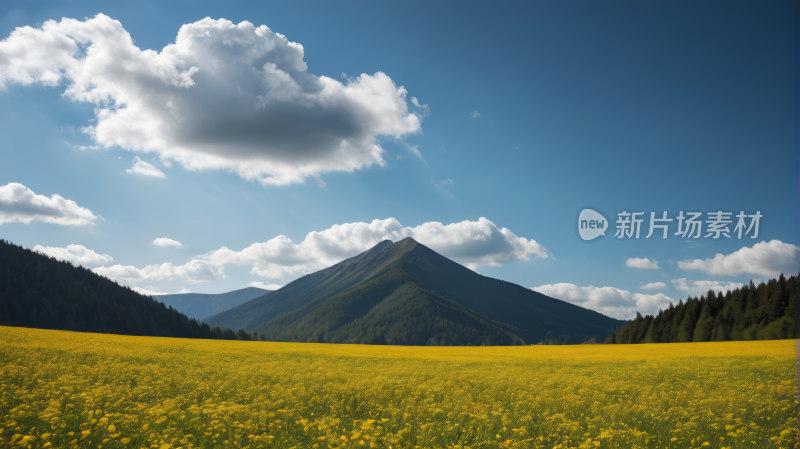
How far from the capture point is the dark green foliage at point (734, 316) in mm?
111525

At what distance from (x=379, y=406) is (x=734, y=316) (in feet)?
473

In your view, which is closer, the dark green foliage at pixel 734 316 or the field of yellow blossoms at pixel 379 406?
the field of yellow blossoms at pixel 379 406

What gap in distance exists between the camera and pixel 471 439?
50.5 feet

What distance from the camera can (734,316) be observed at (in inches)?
4769

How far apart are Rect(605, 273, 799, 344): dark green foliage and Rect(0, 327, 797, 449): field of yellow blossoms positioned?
109467 millimetres

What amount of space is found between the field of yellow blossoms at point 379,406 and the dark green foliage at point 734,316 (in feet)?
359

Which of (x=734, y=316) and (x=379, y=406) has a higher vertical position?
(x=734, y=316)

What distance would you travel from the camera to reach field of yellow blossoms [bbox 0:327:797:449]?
1468 cm

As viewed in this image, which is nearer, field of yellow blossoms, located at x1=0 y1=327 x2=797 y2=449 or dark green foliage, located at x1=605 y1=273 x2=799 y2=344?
field of yellow blossoms, located at x1=0 y1=327 x2=797 y2=449

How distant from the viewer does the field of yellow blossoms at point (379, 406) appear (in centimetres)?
1468

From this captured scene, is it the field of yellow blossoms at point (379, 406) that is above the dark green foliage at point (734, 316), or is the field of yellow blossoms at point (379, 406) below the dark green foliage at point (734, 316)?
below

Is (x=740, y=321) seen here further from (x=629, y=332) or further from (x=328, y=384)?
(x=328, y=384)

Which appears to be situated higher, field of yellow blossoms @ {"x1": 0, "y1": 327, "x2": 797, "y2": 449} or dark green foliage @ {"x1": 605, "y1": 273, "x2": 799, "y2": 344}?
dark green foliage @ {"x1": 605, "y1": 273, "x2": 799, "y2": 344}

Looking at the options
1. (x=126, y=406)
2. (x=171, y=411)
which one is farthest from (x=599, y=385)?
(x=126, y=406)
